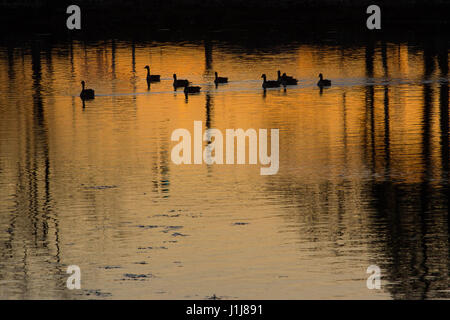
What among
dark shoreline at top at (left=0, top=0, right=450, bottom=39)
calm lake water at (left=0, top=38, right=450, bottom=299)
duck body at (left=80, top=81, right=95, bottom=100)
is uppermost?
dark shoreline at top at (left=0, top=0, right=450, bottom=39)

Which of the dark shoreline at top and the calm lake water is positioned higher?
the dark shoreline at top

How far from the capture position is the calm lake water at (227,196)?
21.8 m

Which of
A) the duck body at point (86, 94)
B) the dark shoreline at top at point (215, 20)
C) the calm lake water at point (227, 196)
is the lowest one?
the calm lake water at point (227, 196)

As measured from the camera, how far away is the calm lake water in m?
21.8

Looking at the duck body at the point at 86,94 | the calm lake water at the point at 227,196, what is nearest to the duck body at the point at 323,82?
the calm lake water at the point at 227,196

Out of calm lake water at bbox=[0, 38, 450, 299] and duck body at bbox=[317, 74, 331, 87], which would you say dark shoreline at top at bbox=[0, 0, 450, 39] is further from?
calm lake water at bbox=[0, 38, 450, 299]

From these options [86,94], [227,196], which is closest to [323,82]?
[86,94]

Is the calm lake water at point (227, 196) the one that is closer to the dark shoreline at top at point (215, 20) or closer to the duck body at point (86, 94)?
the duck body at point (86, 94)

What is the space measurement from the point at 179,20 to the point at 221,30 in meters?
15.6

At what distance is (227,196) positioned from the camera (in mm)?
29000

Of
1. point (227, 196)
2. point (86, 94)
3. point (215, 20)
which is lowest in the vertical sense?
point (227, 196)

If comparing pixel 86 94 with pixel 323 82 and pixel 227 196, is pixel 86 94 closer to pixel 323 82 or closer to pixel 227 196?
pixel 323 82

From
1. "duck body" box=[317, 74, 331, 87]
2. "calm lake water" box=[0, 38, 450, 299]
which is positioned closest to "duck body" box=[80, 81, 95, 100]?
"calm lake water" box=[0, 38, 450, 299]

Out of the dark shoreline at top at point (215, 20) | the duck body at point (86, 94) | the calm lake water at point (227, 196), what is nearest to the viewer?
the calm lake water at point (227, 196)
